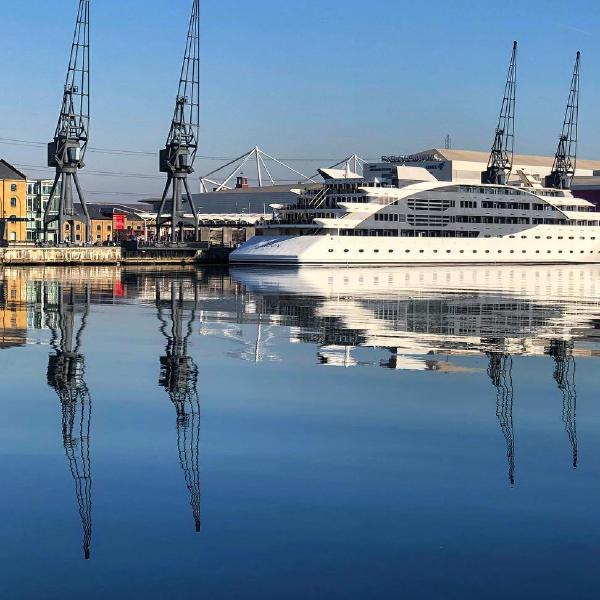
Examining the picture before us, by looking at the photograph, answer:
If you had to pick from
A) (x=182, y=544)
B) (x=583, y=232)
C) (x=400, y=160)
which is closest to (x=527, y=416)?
(x=182, y=544)

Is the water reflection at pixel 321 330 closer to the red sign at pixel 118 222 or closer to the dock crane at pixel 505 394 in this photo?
the dock crane at pixel 505 394

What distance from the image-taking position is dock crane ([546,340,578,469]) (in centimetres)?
1777

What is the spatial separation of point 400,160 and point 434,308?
94.4 m

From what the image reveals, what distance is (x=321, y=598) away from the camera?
10078mm

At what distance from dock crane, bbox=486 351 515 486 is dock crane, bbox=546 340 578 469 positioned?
914 millimetres

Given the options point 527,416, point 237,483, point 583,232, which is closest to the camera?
point 237,483

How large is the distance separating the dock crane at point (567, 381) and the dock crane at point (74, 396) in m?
6.79

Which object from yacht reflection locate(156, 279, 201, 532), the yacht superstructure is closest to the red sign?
the yacht superstructure

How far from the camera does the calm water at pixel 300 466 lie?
35.5 feet

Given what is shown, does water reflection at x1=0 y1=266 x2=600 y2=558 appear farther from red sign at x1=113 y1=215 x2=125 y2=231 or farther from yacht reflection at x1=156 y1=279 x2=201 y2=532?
red sign at x1=113 y1=215 x2=125 y2=231

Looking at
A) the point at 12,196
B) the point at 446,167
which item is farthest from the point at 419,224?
the point at 12,196

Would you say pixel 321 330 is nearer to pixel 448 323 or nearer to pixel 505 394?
pixel 448 323

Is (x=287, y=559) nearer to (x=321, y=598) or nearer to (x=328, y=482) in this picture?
(x=321, y=598)

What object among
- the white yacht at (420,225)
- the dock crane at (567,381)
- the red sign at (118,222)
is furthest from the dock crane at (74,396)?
Result: the red sign at (118,222)
